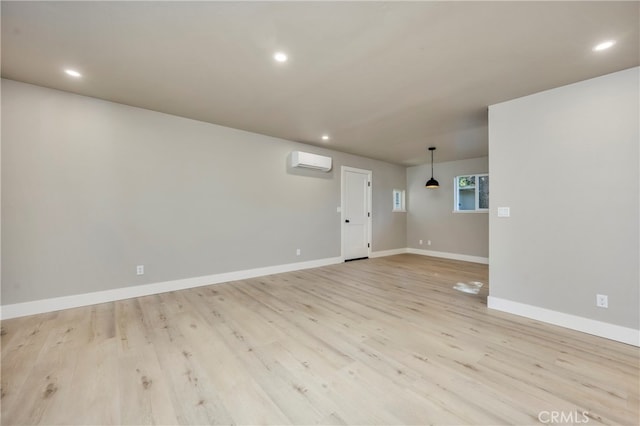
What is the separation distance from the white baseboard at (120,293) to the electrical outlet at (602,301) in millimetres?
4172

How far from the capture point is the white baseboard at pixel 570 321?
7.63 ft

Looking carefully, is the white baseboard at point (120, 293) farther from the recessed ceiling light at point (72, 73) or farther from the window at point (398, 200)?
the window at point (398, 200)

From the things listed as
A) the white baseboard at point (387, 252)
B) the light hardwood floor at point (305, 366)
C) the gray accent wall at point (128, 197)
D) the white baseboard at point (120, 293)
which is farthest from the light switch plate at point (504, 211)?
the white baseboard at point (387, 252)

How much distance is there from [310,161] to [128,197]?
118 inches

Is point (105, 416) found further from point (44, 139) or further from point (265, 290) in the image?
point (44, 139)

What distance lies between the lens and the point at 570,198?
8.75 ft

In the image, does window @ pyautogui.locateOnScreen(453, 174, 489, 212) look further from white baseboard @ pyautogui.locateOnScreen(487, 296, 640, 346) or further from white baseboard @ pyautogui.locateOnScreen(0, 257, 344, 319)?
white baseboard @ pyautogui.locateOnScreen(0, 257, 344, 319)

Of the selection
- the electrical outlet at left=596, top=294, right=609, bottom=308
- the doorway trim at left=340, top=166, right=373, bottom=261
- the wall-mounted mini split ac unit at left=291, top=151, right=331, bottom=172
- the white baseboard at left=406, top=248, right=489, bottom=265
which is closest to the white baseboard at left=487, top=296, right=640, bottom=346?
the electrical outlet at left=596, top=294, right=609, bottom=308

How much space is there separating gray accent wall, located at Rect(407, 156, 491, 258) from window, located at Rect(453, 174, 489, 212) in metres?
0.12

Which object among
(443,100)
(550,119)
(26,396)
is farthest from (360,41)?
(26,396)

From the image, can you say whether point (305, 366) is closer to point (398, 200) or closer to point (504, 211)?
point (504, 211)

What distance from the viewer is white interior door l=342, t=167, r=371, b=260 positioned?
5.96m

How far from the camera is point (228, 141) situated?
4281 mm

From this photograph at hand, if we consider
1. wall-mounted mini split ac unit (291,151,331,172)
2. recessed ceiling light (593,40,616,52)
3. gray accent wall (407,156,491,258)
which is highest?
recessed ceiling light (593,40,616,52)
